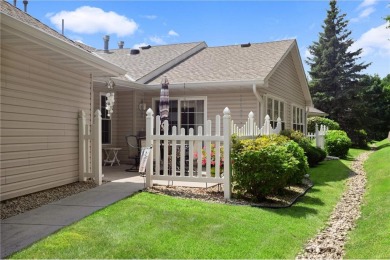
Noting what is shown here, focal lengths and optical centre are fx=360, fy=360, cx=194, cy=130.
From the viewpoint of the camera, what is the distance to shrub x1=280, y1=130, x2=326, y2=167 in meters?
12.0

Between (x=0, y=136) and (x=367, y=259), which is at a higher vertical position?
(x=0, y=136)

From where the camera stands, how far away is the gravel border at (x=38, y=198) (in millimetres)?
5443

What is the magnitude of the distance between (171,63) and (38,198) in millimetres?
9367

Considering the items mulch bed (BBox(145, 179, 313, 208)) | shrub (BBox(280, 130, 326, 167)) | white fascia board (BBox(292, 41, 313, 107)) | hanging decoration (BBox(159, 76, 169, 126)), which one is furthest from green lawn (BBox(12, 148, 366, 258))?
white fascia board (BBox(292, 41, 313, 107))

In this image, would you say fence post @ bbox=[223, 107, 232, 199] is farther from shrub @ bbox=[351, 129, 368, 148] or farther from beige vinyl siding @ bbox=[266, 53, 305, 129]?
shrub @ bbox=[351, 129, 368, 148]

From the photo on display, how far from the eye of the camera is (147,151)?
7.14 m

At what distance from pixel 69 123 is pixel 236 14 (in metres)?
7.68

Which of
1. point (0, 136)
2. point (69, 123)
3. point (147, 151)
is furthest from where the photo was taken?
point (69, 123)

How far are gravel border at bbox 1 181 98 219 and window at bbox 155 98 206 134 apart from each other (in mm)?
5603

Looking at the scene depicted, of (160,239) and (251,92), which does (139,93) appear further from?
(160,239)

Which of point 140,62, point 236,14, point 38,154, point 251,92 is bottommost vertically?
point 38,154

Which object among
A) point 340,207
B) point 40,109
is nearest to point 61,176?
point 40,109

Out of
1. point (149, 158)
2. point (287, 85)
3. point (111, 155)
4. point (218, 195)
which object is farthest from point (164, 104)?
point (287, 85)

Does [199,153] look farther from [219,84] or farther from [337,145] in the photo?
[337,145]
